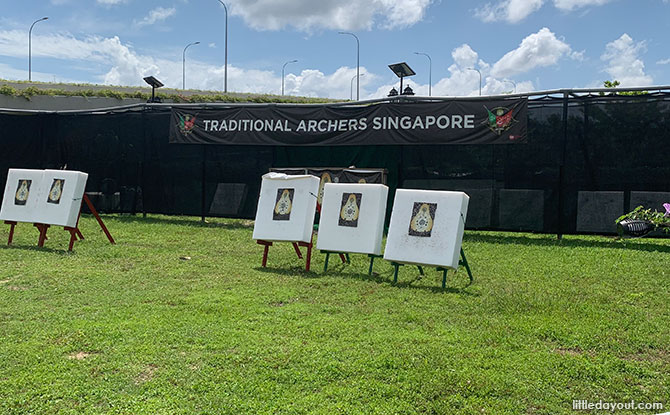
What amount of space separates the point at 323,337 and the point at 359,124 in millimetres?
7749

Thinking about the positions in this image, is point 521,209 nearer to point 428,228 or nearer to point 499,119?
point 499,119

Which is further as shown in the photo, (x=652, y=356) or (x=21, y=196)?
(x=21, y=196)

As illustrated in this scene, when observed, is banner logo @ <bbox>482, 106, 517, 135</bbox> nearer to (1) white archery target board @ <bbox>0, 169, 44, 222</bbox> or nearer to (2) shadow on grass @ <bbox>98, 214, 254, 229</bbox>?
(2) shadow on grass @ <bbox>98, 214, 254, 229</bbox>

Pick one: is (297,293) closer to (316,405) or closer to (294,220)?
(294,220)

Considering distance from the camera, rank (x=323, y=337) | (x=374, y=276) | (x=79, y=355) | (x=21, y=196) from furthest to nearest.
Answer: (x=21, y=196) → (x=374, y=276) → (x=323, y=337) → (x=79, y=355)

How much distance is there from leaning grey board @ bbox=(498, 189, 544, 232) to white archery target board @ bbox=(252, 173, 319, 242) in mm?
4352

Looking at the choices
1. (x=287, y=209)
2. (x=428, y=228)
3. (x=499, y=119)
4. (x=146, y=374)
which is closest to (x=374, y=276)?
(x=428, y=228)

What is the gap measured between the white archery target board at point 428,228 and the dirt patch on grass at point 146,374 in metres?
3.56

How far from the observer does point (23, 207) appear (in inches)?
367

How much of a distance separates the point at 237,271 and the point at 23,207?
4.57m

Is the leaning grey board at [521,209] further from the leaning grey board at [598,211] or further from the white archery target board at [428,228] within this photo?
the white archery target board at [428,228]

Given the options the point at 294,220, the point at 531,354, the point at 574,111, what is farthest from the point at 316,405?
the point at 574,111

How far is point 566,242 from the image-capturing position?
9867mm

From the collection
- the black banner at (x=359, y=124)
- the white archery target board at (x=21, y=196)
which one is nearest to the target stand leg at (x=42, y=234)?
the white archery target board at (x=21, y=196)
